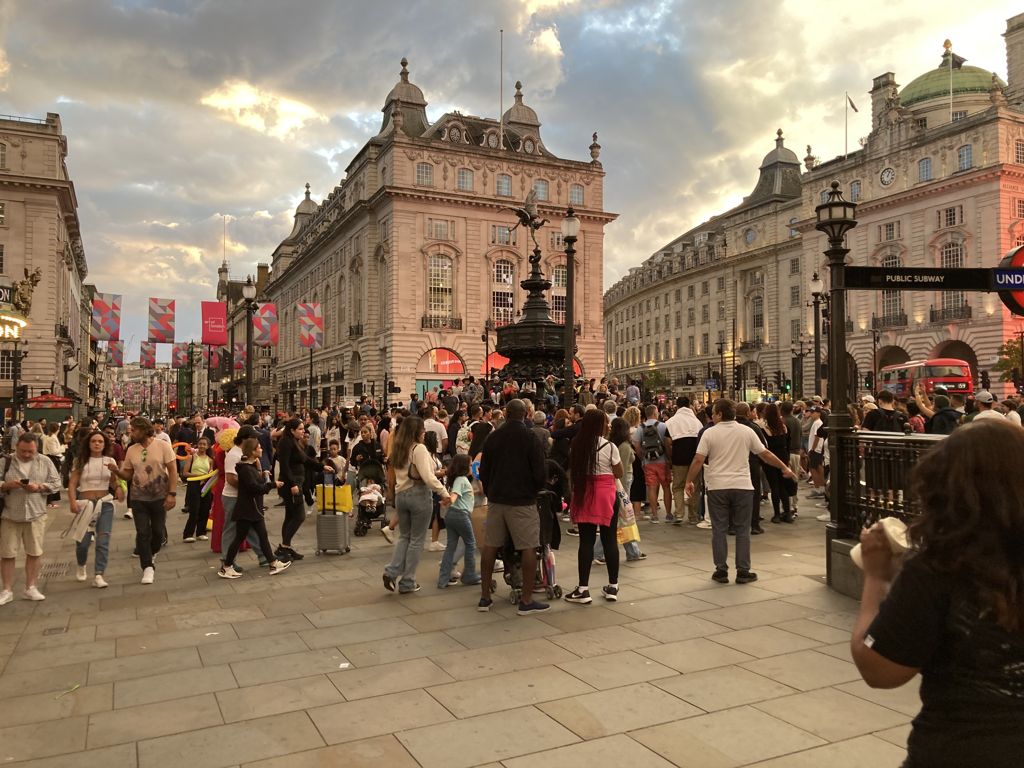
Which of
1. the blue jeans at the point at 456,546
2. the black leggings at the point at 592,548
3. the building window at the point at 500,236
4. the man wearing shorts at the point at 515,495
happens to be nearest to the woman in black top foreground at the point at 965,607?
the man wearing shorts at the point at 515,495

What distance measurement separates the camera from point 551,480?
29.3ft

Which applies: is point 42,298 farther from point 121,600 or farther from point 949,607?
point 949,607

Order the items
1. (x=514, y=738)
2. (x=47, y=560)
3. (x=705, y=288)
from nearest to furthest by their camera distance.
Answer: (x=514, y=738) < (x=47, y=560) < (x=705, y=288)

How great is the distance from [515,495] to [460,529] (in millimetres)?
1667

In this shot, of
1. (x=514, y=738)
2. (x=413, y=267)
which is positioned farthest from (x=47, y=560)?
(x=413, y=267)

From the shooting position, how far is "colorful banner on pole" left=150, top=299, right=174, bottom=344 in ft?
108

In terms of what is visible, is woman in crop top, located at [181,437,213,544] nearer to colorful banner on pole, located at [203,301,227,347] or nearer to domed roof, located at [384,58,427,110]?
colorful banner on pole, located at [203,301,227,347]

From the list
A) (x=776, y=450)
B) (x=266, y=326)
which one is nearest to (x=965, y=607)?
(x=776, y=450)

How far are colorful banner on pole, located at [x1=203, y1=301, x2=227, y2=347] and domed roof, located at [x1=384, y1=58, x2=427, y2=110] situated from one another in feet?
118

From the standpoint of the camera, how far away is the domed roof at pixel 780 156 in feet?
279

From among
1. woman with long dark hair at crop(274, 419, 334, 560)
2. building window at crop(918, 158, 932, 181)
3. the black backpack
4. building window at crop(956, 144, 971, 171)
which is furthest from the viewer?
building window at crop(918, 158, 932, 181)

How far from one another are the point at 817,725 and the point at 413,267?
5321 cm

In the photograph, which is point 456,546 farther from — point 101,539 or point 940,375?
point 940,375

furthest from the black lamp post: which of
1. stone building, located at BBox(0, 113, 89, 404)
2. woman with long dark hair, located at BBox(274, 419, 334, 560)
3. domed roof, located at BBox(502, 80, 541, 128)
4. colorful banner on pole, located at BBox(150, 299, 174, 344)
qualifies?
stone building, located at BBox(0, 113, 89, 404)
